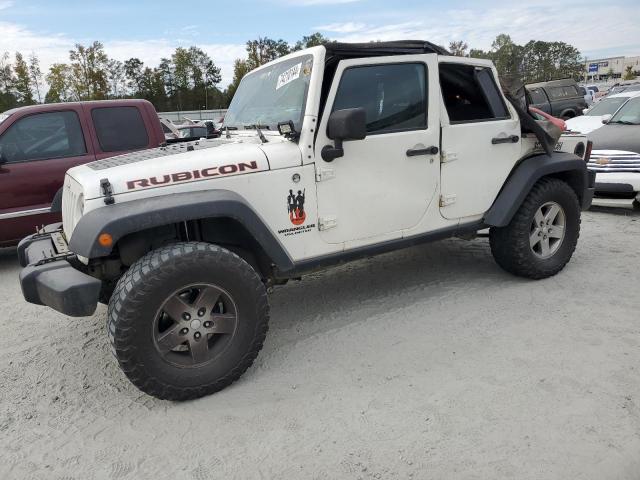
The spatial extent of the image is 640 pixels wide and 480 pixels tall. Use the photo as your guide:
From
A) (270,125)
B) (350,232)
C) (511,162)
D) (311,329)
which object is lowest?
(311,329)

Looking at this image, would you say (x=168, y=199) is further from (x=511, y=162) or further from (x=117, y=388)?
(x=511, y=162)

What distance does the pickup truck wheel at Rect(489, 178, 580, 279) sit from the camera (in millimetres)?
4176

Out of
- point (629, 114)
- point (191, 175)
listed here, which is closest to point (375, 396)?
point (191, 175)

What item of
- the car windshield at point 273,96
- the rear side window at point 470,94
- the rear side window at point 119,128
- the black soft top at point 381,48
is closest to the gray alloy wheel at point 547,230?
the rear side window at point 470,94

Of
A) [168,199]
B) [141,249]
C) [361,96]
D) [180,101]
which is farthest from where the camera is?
[180,101]

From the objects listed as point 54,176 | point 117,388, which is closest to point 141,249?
point 117,388

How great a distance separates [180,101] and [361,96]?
64.8 m

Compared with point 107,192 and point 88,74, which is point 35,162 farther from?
point 88,74

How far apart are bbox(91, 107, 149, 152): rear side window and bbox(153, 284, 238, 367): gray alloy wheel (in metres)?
3.79

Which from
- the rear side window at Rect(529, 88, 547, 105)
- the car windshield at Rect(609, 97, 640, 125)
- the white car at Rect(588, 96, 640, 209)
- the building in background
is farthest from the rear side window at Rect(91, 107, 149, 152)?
the building in background

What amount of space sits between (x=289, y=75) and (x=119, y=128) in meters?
3.45

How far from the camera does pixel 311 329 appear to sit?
12.4 feet

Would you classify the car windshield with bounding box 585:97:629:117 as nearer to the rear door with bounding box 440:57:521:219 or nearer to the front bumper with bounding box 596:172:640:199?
the front bumper with bounding box 596:172:640:199

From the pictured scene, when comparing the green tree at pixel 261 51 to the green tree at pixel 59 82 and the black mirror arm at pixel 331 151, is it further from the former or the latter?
the black mirror arm at pixel 331 151
